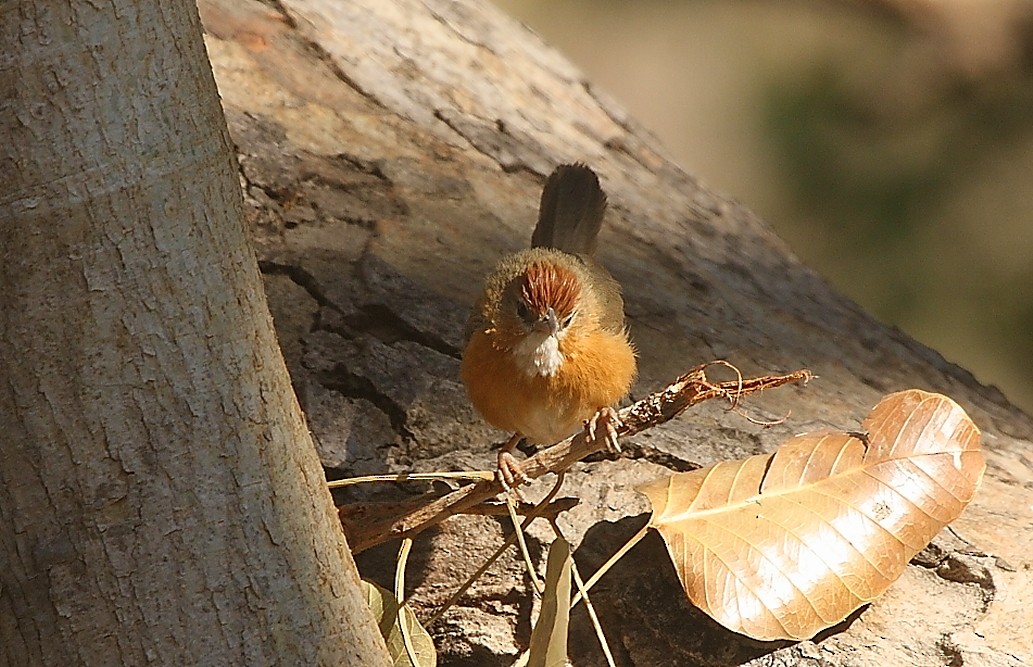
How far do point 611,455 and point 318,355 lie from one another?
2.34ft

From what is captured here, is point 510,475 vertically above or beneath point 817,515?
beneath

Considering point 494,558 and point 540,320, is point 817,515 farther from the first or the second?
point 540,320

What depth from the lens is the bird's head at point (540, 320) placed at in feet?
8.48

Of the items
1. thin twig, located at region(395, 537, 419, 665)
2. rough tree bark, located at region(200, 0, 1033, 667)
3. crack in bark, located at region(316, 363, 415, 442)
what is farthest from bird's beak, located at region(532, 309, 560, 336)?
thin twig, located at region(395, 537, 419, 665)

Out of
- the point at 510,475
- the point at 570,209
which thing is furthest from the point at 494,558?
the point at 570,209

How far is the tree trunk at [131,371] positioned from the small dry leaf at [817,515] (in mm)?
753

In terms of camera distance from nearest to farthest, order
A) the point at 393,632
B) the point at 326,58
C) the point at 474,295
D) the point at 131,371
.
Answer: the point at 131,371 < the point at 393,632 < the point at 474,295 < the point at 326,58

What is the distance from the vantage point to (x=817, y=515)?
201cm

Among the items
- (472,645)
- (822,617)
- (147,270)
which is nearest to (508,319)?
(472,645)

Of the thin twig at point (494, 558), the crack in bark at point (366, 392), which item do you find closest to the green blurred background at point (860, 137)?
the crack in bark at point (366, 392)

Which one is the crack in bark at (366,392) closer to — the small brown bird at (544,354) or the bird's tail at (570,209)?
the small brown bird at (544,354)

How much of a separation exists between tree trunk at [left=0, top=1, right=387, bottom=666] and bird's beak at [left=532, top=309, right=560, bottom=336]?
1.10 m

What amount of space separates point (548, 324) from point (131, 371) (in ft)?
4.15

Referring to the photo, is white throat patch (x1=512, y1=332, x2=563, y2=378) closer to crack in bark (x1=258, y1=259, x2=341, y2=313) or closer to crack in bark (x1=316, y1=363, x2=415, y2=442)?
crack in bark (x1=316, y1=363, x2=415, y2=442)
